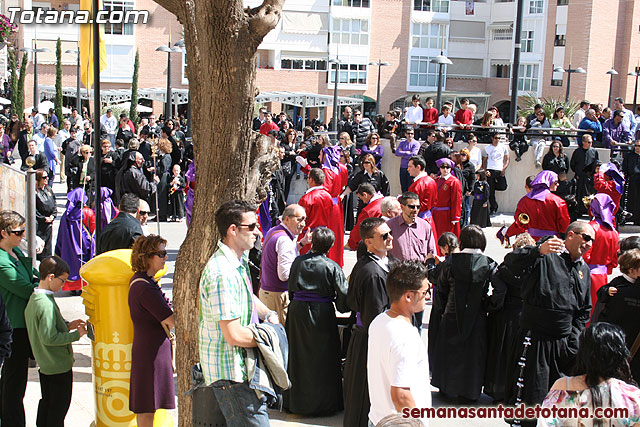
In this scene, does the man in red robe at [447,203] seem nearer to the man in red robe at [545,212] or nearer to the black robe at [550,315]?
the man in red robe at [545,212]

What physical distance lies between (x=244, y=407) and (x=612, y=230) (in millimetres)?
5637

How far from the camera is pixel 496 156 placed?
17453 millimetres

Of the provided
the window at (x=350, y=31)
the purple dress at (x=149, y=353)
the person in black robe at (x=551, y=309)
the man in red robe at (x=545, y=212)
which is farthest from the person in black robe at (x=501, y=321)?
the window at (x=350, y=31)

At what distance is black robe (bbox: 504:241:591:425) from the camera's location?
6.27m

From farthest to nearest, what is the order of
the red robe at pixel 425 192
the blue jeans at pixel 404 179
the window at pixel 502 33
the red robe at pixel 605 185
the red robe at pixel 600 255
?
the window at pixel 502 33, the blue jeans at pixel 404 179, the red robe at pixel 425 192, the red robe at pixel 605 185, the red robe at pixel 600 255

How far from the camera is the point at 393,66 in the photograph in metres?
61.2

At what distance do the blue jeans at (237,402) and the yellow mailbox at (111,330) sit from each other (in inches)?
65.2

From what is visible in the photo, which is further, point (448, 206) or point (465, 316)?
point (448, 206)

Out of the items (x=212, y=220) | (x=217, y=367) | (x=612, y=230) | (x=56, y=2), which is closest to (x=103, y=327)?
(x=212, y=220)

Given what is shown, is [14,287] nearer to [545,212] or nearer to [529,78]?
[545,212]

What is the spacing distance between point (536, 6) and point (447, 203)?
51.1m

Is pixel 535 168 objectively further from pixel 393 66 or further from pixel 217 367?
pixel 393 66

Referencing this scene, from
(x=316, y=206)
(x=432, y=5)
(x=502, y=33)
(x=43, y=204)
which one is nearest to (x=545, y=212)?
(x=316, y=206)

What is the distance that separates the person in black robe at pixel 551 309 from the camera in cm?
627
